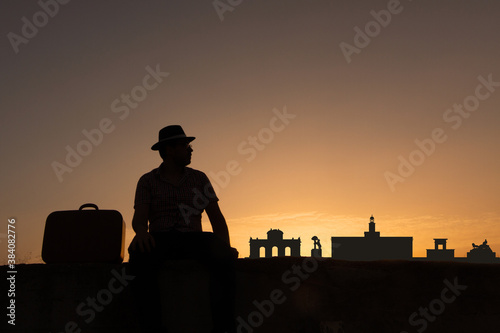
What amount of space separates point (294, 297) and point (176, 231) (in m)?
1.05

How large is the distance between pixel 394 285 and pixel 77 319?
2445mm

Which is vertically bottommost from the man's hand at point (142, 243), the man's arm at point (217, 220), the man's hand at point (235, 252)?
the man's hand at point (235, 252)

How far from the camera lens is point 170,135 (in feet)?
14.1

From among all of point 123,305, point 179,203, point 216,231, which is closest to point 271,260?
point 216,231

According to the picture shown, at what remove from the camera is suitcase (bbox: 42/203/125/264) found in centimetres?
412

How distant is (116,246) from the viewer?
4.11 meters

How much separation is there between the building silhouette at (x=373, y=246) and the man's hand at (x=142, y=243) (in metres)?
98.0

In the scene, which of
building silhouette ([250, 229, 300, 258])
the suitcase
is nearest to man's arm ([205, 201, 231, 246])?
the suitcase

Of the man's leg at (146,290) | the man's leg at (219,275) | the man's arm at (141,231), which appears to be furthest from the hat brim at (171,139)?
the man's leg at (146,290)

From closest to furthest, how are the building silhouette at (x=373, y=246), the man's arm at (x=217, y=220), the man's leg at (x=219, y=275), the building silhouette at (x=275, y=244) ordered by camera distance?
the man's leg at (x=219, y=275) → the man's arm at (x=217, y=220) → the building silhouette at (x=275, y=244) → the building silhouette at (x=373, y=246)

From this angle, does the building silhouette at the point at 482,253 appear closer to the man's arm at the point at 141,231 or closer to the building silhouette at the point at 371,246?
the building silhouette at the point at 371,246

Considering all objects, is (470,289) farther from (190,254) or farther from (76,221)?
(76,221)

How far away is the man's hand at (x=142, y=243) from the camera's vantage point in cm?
374

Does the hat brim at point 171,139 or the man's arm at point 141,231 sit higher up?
the hat brim at point 171,139
